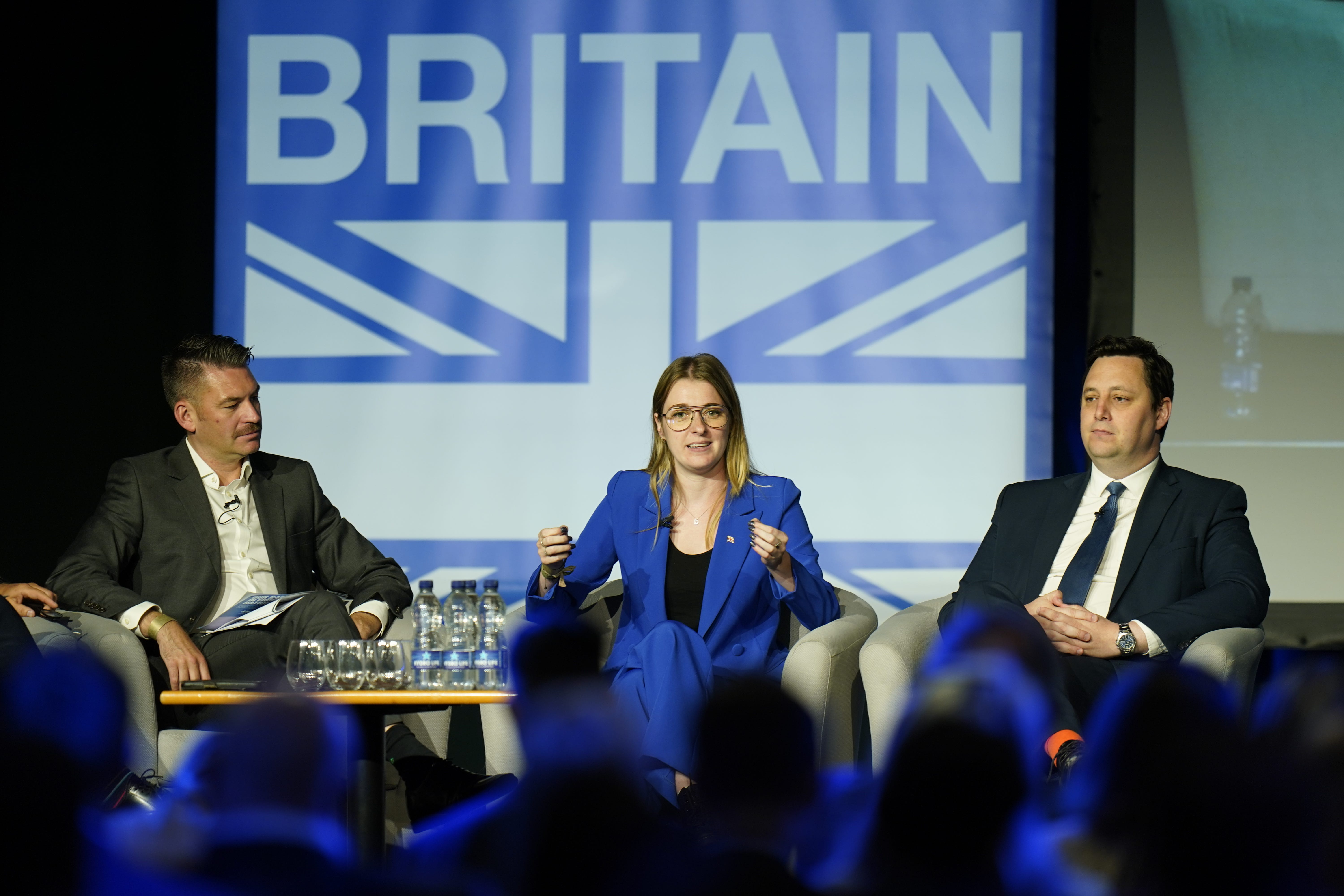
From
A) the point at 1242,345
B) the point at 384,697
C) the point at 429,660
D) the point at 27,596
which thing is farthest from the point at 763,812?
the point at 1242,345

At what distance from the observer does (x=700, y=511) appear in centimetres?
345

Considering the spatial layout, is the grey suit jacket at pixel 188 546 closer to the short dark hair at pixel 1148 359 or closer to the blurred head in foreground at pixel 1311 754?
the short dark hair at pixel 1148 359

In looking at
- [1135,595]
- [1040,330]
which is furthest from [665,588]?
[1040,330]

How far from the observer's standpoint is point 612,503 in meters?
3.47

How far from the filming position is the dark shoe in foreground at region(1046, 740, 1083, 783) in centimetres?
238

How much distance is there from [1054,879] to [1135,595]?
2546mm

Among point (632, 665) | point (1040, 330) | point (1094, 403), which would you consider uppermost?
point (1040, 330)

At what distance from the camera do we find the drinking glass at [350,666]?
8.41 feet

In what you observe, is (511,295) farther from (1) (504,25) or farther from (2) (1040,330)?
(2) (1040,330)

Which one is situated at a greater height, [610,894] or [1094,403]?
[1094,403]

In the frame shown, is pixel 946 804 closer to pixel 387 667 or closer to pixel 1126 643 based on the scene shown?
pixel 387 667

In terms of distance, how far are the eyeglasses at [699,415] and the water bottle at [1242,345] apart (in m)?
2.01

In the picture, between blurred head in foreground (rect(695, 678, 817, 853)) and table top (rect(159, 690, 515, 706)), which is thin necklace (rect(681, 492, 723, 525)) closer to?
table top (rect(159, 690, 515, 706))

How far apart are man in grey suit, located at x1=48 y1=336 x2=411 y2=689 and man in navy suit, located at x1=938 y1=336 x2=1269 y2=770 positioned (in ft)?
5.32
